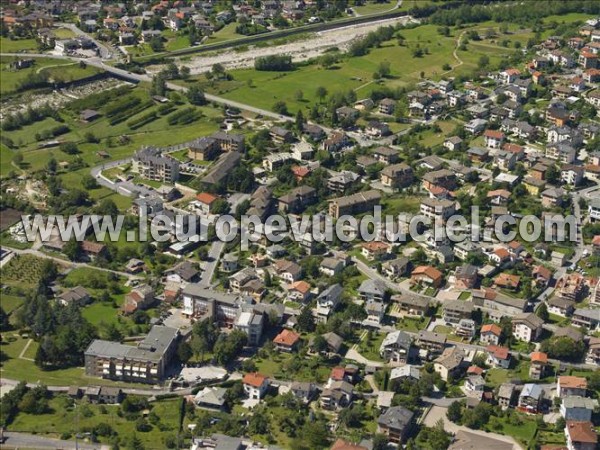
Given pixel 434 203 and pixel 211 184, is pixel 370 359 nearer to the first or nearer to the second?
pixel 434 203

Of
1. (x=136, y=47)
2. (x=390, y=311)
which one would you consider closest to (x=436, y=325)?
(x=390, y=311)

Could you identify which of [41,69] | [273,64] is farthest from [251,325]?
[41,69]

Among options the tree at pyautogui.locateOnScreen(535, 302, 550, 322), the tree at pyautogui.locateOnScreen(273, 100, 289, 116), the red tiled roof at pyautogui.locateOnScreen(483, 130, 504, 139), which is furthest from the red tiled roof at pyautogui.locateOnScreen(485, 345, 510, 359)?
the tree at pyautogui.locateOnScreen(273, 100, 289, 116)

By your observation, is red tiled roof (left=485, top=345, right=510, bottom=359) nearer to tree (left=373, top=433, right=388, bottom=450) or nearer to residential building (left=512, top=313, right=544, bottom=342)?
residential building (left=512, top=313, right=544, bottom=342)

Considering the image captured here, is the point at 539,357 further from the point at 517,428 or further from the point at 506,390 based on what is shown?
the point at 517,428

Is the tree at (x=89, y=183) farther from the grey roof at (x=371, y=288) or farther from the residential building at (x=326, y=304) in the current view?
the grey roof at (x=371, y=288)

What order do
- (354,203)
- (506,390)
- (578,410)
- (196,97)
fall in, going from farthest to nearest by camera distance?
1. (196,97)
2. (354,203)
3. (506,390)
4. (578,410)
